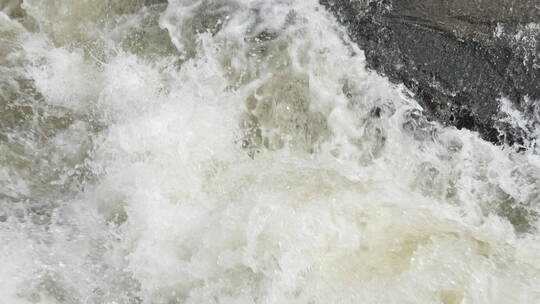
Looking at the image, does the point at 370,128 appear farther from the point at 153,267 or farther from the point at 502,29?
the point at 153,267

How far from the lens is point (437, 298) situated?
327 centimetres

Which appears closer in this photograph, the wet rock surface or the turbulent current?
the turbulent current

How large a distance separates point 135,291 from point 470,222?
6.34 ft

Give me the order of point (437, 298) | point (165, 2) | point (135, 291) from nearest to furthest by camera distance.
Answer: point (437, 298) → point (135, 291) → point (165, 2)

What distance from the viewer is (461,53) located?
3.73m

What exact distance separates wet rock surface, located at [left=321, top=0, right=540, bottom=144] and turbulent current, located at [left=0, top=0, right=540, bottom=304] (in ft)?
0.34

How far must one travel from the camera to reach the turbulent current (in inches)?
134

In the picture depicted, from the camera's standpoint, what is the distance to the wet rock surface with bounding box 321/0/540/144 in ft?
11.9

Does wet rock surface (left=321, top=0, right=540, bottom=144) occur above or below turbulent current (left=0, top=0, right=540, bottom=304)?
above

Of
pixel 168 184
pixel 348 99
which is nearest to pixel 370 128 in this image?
pixel 348 99

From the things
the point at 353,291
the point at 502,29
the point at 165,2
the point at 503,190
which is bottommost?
the point at 353,291

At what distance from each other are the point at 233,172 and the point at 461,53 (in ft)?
5.09

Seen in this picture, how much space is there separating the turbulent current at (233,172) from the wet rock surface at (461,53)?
0.34 feet

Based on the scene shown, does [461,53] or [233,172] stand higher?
[461,53]
